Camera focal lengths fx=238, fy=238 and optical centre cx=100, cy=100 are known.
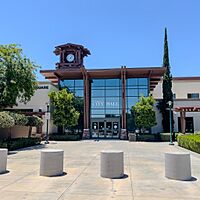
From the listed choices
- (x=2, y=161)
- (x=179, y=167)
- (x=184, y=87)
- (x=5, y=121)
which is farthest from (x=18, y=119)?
(x=184, y=87)

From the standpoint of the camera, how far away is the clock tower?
1444 inches

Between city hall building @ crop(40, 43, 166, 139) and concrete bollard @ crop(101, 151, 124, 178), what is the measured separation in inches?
962

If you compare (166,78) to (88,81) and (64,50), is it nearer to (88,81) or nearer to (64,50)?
Answer: (88,81)

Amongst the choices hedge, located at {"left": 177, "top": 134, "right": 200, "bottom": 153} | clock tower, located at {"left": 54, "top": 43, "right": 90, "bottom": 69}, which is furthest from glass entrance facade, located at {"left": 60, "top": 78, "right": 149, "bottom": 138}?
hedge, located at {"left": 177, "top": 134, "right": 200, "bottom": 153}

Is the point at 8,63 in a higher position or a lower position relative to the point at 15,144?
higher

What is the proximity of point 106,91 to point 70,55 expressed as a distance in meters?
8.34

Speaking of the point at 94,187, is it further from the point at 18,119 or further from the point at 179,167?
the point at 18,119

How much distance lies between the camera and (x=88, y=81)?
34.3 meters

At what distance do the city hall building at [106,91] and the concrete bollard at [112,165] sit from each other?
962 inches

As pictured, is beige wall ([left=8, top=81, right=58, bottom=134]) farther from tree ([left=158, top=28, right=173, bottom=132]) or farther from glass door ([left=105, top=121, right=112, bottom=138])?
tree ([left=158, top=28, right=173, bottom=132])

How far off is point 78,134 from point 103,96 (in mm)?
6733

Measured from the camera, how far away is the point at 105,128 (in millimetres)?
34562

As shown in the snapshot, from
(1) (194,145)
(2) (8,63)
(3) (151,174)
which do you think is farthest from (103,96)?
(3) (151,174)

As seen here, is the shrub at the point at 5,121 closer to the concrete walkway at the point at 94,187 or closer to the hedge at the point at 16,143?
the hedge at the point at 16,143
